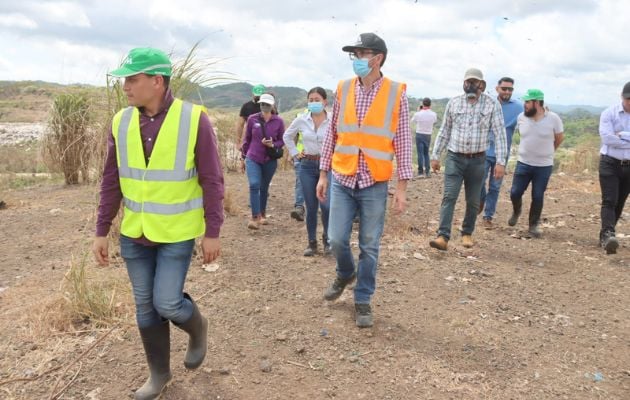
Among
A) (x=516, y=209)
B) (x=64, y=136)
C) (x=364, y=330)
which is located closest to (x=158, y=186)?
(x=364, y=330)

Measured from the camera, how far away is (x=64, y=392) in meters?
3.04

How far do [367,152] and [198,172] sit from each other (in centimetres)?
133

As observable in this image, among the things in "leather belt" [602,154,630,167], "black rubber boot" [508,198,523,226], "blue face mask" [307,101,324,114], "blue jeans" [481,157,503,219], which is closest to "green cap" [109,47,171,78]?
"blue face mask" [307,101,324,114]

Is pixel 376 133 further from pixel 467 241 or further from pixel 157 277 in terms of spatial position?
pixel 467 241

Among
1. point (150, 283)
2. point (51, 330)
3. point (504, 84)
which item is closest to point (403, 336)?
point (150, 283)

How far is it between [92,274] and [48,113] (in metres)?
5.53

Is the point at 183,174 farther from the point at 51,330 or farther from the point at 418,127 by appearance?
the point at 418,127

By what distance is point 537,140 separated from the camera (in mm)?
6379

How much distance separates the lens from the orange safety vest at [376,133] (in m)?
3.59

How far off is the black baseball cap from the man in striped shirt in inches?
86.6

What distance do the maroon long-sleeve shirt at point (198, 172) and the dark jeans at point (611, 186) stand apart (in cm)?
505

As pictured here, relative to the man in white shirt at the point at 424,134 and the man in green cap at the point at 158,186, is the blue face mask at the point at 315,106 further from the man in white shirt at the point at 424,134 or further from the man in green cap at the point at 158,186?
the man in white shirt at the point at 424,134

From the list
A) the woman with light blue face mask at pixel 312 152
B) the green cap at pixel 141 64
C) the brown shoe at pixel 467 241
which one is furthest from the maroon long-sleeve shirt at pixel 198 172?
the brown shoe at pixel 467 241

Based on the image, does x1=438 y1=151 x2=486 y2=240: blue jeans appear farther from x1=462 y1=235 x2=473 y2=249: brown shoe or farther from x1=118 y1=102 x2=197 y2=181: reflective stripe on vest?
x1=118 y1=102 x2=197 y2=181: reflective stripe on vest
